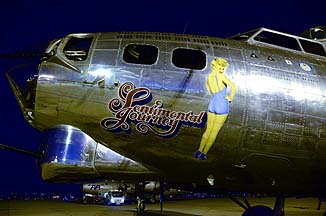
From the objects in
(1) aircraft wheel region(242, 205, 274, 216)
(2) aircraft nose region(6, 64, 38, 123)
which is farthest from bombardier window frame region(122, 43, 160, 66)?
(1) aircraft wheel region(242, 205, 274, 216)

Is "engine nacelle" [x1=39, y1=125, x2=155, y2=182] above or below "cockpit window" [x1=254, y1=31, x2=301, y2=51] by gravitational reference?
below

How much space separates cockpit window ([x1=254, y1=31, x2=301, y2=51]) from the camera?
27.1ft

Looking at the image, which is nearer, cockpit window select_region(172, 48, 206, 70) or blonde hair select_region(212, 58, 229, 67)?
cockpit window select_region(172, 48, 206, 70)

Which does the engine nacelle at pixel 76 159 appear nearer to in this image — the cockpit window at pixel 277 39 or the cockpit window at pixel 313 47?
the cockpit window at pixel 277 39

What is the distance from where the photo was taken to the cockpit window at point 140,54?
6.91 meters

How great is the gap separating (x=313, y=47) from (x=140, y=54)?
432 centimetres

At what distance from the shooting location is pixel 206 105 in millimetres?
6816

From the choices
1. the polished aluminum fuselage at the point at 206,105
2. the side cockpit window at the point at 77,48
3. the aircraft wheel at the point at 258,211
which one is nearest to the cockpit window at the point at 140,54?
the polished aluminum fuselage at the point at 206,105

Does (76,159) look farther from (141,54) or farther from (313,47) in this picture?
(313,47)

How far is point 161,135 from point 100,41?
212 centimetres

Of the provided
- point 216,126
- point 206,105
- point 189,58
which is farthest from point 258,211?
point 189,58

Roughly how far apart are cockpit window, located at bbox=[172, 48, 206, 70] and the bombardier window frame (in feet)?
1.20

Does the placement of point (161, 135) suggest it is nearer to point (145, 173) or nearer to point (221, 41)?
point (145, 173)

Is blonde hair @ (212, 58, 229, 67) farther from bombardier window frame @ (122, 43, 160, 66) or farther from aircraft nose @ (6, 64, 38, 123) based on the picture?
aircraft nose @ (6, 64, 38, 123)
